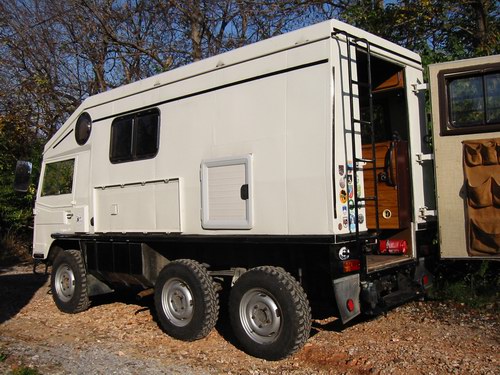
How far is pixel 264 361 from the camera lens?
5438mm

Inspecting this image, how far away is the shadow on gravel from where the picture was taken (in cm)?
859

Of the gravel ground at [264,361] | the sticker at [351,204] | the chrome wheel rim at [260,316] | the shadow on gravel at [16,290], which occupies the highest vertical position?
the sticker at [351,204]

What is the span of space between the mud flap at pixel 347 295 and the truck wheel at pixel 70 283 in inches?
173

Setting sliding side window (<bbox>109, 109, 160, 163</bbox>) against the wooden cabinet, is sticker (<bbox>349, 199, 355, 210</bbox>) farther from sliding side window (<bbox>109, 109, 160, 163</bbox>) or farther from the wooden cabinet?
sliding side window (<bbox>109, 109, 160, 163</bbox>)

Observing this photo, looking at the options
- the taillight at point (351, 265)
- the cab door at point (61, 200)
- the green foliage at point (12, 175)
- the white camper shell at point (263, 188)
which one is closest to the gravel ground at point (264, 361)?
the white camper shell at point (263, 188)

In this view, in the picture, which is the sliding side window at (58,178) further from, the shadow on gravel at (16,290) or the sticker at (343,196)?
the sticker at (343,196)

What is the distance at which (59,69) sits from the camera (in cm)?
1736

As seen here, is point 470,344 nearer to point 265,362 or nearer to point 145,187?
point 265,362

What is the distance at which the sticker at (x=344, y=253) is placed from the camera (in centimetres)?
503

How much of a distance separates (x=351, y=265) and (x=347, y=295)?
289mm

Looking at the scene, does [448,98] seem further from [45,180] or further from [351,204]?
[45,180]

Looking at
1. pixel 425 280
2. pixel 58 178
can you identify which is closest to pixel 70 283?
pixel 58 178

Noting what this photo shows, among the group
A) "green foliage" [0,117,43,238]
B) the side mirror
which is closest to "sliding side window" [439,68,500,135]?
the side mirror

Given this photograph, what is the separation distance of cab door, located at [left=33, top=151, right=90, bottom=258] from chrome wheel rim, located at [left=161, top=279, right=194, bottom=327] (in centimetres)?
201
